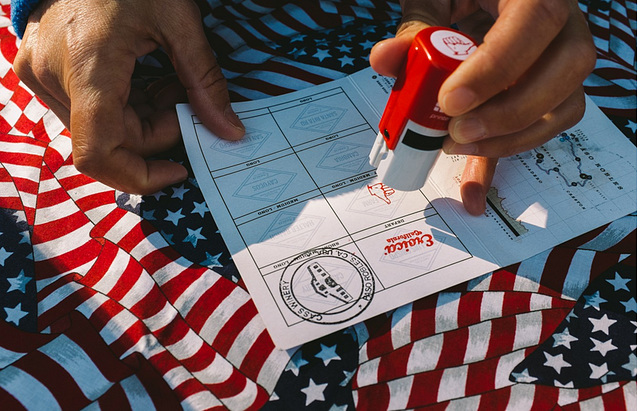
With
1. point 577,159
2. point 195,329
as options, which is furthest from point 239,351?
point 577,159

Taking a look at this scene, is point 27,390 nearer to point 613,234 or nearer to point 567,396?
point 567,396

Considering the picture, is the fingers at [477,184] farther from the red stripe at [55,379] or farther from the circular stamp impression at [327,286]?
the red stripe at [55,379]

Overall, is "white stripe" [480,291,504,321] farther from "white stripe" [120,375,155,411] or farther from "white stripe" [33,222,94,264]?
"white stripe" [33,222,94,264]

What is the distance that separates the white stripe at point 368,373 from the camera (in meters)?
Result: 0.66

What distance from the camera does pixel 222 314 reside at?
0.71 m

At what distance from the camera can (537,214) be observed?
0.80 meters

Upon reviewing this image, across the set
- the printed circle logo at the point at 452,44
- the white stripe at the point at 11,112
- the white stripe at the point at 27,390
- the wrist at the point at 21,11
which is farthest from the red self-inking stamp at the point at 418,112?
the white stripe at the point at 11,112

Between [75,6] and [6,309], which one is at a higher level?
[75,6]

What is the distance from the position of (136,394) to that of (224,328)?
15 cm

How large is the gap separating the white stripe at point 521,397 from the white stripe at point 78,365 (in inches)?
22.4

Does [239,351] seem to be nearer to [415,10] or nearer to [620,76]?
[415,10]

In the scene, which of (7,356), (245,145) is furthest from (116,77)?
(7,356)

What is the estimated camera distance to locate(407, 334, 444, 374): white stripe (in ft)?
2.20

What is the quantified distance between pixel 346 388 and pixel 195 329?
0.80 feet
